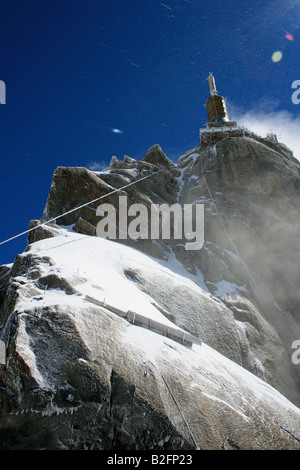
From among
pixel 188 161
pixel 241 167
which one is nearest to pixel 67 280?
pixel 241 167

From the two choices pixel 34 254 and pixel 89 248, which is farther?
pixel 89 248

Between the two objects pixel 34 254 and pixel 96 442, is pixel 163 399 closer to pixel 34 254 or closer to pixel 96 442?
pixel 96 442

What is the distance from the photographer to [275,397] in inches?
652

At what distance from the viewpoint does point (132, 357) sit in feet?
43.7

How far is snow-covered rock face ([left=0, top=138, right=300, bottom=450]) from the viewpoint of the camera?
11211mm

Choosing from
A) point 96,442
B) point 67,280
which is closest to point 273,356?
point 67,280

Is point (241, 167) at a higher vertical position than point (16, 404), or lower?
higher

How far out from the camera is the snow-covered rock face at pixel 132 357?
36.8ft

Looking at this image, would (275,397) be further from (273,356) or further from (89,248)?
(89,248)

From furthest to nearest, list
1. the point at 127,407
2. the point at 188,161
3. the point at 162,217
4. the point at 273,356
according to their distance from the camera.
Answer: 1. the point at 188,161
2. the point at 162,217
3. the point at 273,356
4. the point at 127,407

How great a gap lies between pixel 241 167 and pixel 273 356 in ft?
78.0
